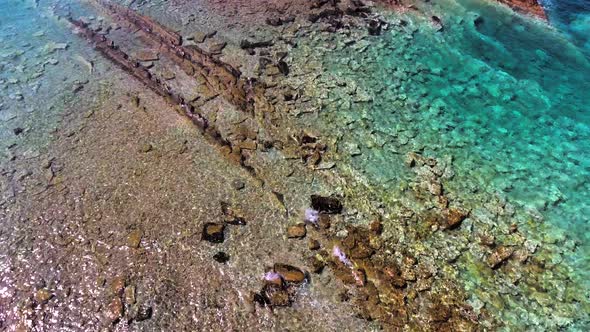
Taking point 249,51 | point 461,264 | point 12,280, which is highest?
point 249,51

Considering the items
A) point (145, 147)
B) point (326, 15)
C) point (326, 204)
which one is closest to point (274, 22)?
point (326, 15)

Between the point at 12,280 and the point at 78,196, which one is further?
the point at 78,196

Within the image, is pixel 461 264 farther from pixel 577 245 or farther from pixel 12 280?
pixel 12 280

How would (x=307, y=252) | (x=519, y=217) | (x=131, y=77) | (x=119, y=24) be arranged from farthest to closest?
1. (x=119, y=24)
2. (x=131, y=77)
3. (x=519, y=217)
4. (x=307, y=252)

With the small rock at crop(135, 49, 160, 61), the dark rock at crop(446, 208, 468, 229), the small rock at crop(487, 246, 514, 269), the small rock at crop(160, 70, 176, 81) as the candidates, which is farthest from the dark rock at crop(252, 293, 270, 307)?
the small rock at crop(135, 49, 160, 61)

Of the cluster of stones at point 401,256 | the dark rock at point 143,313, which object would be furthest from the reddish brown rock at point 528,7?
the dark rock at point 143,313

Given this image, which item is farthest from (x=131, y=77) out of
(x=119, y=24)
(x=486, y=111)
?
(x=486, y=111)

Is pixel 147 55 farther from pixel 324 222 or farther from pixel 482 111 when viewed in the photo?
pixel 482 111

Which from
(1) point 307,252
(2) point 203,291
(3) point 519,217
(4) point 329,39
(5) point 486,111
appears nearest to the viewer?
(2) point 203,291
